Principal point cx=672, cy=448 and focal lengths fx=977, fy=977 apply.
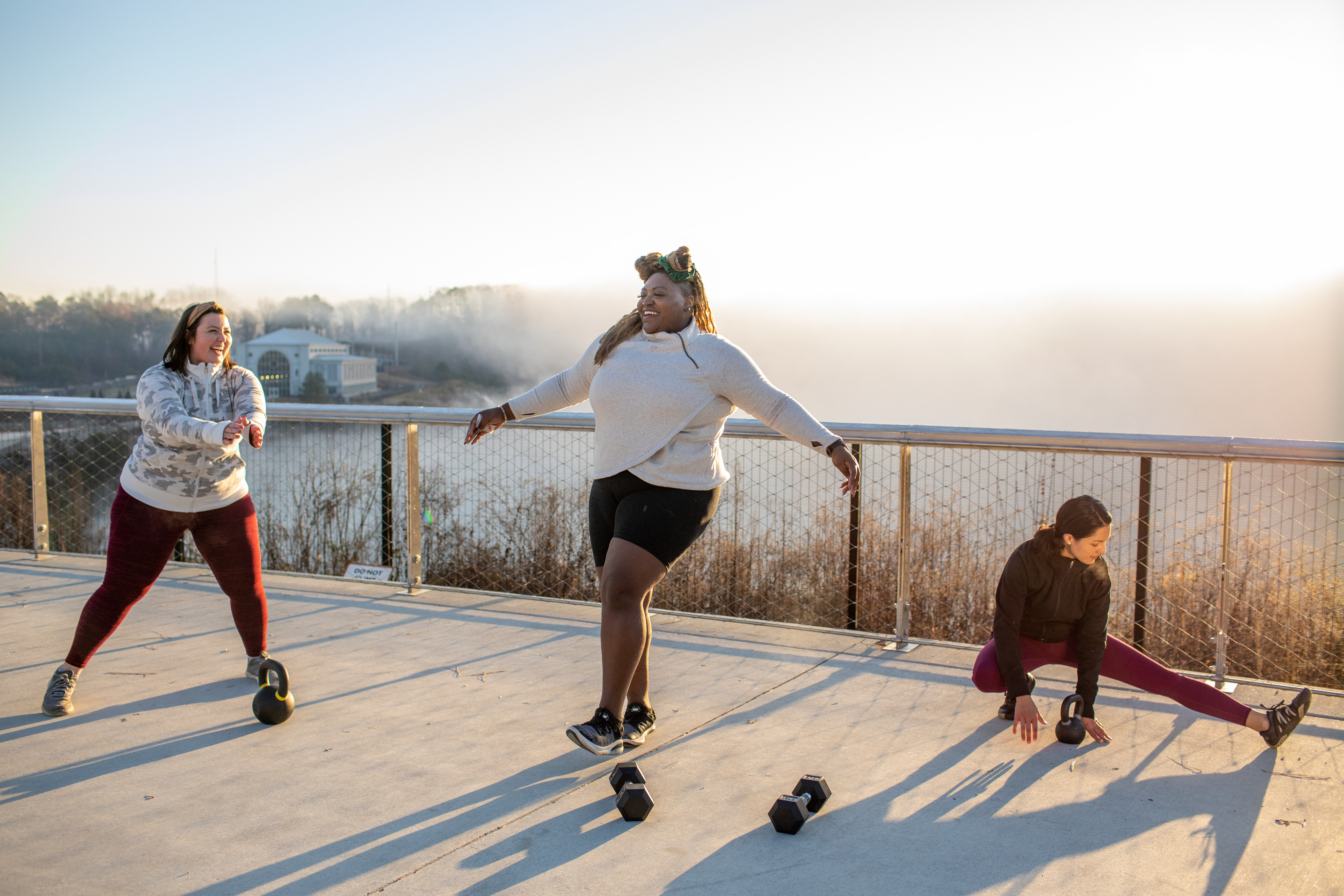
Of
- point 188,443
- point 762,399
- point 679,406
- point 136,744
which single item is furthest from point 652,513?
point 136,744

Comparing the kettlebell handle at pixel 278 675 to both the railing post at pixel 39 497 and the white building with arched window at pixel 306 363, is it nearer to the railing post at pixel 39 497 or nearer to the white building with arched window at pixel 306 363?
the railing post at pixel 39 497

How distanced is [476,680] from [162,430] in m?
1.54

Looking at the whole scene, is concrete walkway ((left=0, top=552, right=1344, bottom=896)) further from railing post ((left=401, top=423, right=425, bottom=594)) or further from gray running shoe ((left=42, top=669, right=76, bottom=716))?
railing post ((left=401, top=423, right=425, bottom=594))

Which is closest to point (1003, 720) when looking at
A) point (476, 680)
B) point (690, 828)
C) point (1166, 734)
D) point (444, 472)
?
point (1166, 734)

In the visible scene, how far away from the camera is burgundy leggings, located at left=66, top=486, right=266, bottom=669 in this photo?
365 centimetres

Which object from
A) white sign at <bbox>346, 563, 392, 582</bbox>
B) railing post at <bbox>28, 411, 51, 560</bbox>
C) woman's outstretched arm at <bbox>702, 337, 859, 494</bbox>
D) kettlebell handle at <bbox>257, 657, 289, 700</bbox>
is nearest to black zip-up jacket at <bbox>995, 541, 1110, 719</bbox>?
woman's outstretched arm at <bbox>702, 337, 859, 494</bbox>

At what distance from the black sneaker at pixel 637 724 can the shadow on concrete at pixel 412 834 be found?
16 centimetres

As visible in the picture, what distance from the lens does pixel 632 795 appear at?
268 cm

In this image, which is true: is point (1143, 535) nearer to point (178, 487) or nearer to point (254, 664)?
point (254, 664)

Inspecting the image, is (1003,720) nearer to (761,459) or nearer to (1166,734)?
(1166,734)

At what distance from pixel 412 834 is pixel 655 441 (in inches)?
51.5

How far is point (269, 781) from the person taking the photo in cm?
298

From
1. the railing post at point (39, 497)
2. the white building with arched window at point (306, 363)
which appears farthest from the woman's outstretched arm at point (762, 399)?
the white building with arched window at point (306, 363)

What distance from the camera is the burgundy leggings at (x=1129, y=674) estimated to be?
3.32 meters
